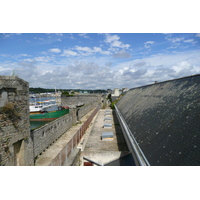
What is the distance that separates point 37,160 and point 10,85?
475 cm

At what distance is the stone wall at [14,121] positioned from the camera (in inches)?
205

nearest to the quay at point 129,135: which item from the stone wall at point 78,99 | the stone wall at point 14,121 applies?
the stone wall at point 14,121

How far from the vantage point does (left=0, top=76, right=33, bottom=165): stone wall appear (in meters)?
5.21

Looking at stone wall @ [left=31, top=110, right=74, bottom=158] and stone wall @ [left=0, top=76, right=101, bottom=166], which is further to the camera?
stone wall @ [left=31, top=110, right=74, bottom=158]

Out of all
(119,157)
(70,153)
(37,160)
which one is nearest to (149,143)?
(119,157)

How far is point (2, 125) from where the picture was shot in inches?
202

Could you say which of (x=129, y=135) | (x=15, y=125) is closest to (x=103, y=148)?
(x=129, y=135)

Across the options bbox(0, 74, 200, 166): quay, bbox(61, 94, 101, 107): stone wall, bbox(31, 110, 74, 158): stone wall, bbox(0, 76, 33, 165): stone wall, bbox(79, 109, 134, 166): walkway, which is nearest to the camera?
bbox(0, 74, 200, 166): quay

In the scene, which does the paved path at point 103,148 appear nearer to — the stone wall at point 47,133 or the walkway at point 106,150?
the walkway at point 106,150

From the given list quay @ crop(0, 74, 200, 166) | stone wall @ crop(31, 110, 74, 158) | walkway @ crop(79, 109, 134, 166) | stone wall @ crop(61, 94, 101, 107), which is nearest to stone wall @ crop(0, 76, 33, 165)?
quay @ crop(0, 74, 200, 166)

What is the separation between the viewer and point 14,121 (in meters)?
5.79

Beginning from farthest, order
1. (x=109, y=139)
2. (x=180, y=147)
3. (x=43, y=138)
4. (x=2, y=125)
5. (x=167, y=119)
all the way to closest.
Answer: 1. (x=109, y=139)
2. (x=43, y=138)
3. (x=167, y=119)
4. (x=2, y=125)
5. (x=180, y=147)

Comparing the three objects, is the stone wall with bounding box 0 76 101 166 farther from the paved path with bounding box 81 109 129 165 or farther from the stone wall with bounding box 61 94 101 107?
the stone wall with bounding box 61 94 101 107

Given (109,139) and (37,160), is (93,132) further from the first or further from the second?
(37,160)
